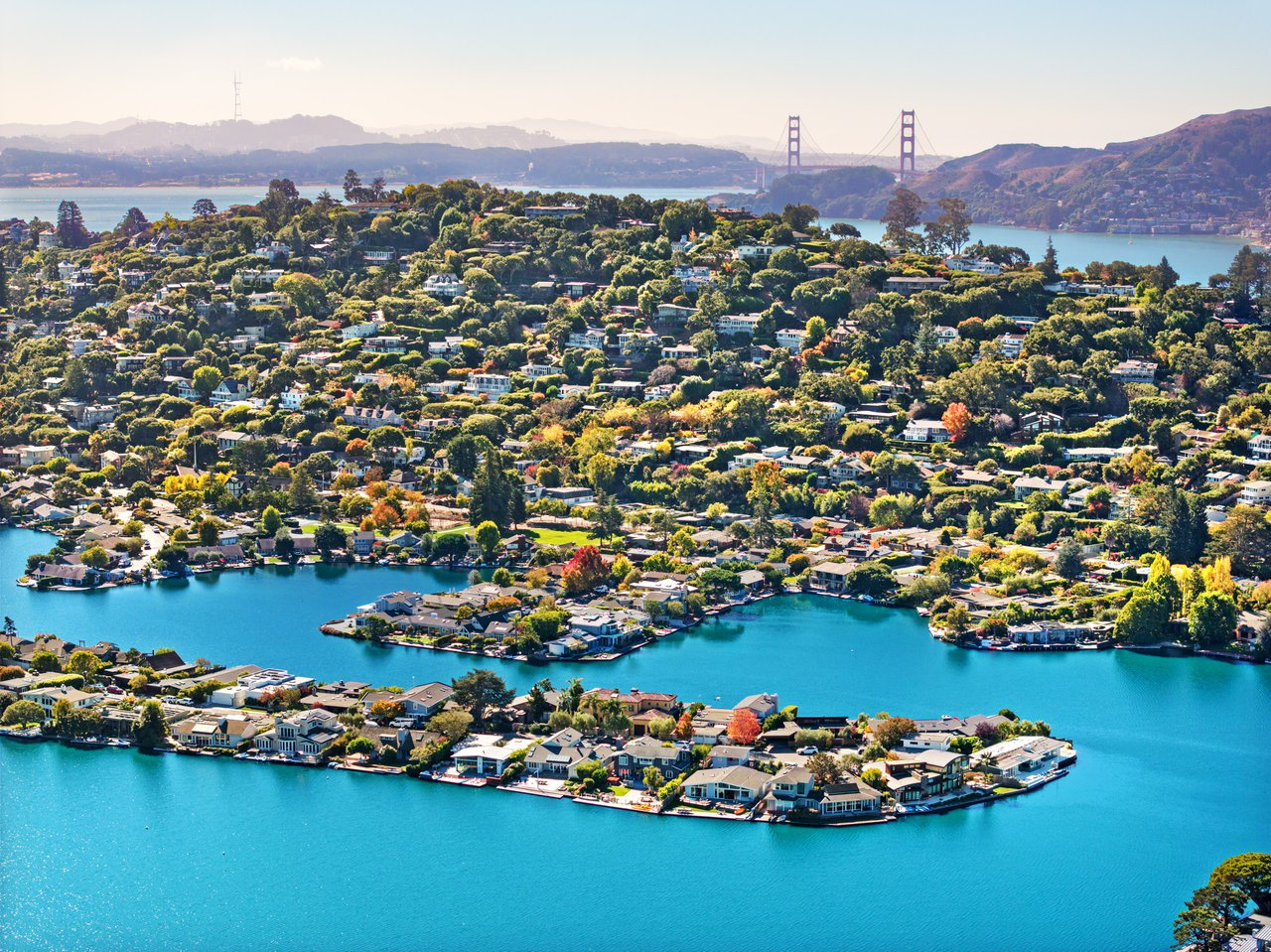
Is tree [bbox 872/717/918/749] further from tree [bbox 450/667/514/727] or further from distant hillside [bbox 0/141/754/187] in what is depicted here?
distant hillside [bbox 0/141/754/187]

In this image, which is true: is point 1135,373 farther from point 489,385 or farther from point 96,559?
point 96,559

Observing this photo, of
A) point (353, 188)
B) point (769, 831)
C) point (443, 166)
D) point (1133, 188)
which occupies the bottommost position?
point (769, 831)

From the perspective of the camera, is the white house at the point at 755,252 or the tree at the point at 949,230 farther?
the tree at the point at 949,230

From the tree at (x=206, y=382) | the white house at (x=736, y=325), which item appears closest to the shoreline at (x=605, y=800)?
the tree at (x=206, y=382)

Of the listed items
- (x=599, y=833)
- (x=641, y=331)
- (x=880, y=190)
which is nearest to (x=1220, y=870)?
(x=599, y=833)

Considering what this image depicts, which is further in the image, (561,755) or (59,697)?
(59,697)

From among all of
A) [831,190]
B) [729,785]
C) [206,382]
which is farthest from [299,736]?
[831,190]

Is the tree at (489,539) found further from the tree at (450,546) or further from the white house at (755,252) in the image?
the white house at (755,252)
